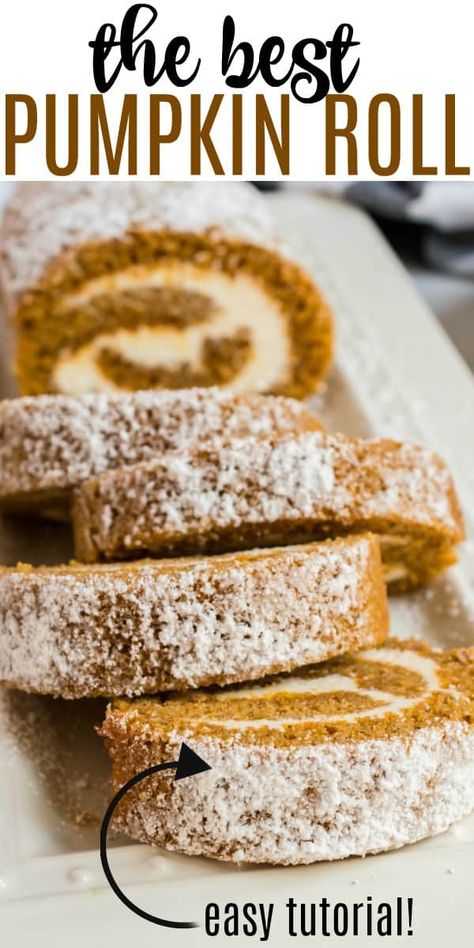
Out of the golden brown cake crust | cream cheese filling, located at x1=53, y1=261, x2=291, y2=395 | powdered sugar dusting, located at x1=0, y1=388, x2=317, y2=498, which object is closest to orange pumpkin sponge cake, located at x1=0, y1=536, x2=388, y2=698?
the golden brown cake crust

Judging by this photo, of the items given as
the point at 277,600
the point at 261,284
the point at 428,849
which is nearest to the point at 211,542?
the point at 277,600

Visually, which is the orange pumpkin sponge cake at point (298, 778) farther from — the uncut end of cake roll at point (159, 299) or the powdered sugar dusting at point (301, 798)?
the uncut end of cake roll at point (159, 299)

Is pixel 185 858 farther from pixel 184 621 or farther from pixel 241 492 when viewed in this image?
pixel 241 492

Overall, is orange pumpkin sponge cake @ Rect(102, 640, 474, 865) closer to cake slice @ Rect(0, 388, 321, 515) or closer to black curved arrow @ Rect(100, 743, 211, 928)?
black curved arrow @ Rect(100, 743, 211, 928)

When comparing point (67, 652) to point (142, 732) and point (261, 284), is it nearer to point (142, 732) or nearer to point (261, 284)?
point (142, 732)

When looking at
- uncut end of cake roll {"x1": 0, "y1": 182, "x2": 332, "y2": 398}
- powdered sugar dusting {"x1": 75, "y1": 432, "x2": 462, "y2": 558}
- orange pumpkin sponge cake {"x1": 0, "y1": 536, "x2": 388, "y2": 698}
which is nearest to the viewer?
orange pumpkin sponge cake {"x1": 0, "y1": 536, "x2": 388, "y2": 698}

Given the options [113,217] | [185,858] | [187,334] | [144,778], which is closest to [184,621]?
[144,778]
